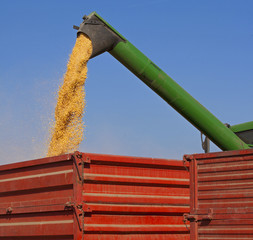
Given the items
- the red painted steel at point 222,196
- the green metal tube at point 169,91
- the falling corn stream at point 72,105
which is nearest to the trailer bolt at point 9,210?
the falling corn stream at point 72,105

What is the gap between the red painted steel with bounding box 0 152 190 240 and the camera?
6555 millimetres

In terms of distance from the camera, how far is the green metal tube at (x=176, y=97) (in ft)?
29.1

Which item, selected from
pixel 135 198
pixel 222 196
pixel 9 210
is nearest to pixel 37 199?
pixel 9 210

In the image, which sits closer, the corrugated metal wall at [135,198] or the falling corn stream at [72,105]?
the corrugated metal wall at [135,198]

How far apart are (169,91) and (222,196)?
3024 millimetres

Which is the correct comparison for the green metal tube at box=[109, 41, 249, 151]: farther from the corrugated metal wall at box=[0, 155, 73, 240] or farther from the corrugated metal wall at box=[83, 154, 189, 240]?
the corrugated metal wall at box=[0, 155, 73, 240]

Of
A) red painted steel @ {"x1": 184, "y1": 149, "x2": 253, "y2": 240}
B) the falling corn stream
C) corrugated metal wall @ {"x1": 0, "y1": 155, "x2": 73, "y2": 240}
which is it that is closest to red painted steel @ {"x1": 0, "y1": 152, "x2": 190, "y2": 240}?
corrugated metal wall @ {"x1": 0, "y1": 155, "x2": 73, "y2": 240}

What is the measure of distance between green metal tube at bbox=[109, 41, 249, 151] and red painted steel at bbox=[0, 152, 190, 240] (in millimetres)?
1671

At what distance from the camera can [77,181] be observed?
6500 millimetres

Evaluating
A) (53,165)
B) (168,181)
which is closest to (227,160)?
(168,181)

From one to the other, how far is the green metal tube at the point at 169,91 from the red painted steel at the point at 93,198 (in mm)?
1674

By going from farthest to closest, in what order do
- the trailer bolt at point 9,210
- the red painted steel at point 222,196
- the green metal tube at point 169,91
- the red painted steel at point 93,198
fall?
the green metal tube at point 169,91, the trailer bolt at point 9,210, the red painted steel at point 93,198, the red painted steel at point 222,196

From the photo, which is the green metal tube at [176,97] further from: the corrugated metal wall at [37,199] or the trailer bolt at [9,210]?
the trailer bolt at [9,210]

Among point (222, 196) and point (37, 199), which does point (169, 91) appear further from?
point (37, 199)
